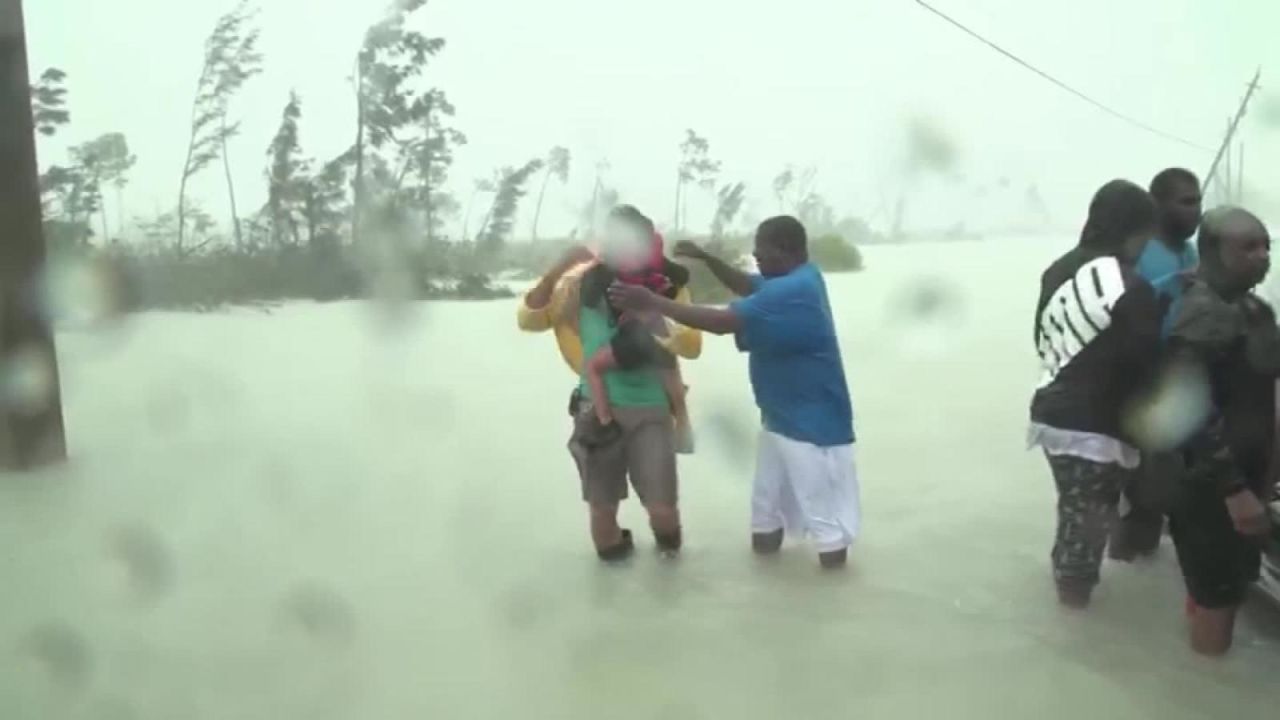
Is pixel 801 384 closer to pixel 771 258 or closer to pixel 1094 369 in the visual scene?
pixel 771 258

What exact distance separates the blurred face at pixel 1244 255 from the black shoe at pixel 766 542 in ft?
5.47

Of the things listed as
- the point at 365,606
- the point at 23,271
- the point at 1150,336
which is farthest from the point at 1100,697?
the point at 23,271

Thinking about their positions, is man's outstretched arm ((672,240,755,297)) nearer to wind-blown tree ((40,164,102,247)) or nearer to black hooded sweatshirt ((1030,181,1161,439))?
black hooded sweatshirt ((1030,181,1161,439))

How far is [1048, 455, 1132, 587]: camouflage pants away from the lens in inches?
125

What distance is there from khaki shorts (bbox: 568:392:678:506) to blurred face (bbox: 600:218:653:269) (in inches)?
17.6

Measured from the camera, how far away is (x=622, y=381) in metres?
3.61

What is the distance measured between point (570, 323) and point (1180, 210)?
1.88 metres

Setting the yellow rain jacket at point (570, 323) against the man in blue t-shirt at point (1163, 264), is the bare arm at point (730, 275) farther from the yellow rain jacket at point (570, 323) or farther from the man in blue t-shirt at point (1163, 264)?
the man in blue t-shirt at point (1163, 264)

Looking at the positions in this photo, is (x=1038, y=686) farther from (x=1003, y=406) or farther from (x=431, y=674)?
(x=1003, y=406)

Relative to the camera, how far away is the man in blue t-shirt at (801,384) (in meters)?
3.56

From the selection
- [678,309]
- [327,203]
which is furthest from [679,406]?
[327,203]

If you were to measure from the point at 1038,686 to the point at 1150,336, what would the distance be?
933mm

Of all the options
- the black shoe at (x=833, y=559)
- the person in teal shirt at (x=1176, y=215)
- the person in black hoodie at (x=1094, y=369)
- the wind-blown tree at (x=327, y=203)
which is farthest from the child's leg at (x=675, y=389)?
the person in teal shirt at (x=1176, y=215)

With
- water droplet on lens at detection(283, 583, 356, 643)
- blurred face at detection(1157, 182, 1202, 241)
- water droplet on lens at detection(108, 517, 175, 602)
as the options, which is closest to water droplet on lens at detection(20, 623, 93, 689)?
water droplet on lens at detection(108, 517, 175, 602)
